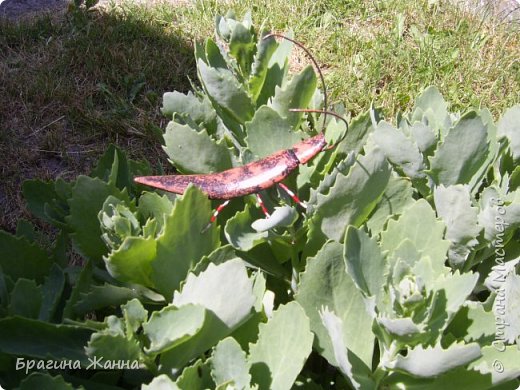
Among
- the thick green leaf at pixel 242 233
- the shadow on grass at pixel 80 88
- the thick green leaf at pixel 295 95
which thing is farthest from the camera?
the shadow on grass at pixel 80 88

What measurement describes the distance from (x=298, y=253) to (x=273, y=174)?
0.16 m

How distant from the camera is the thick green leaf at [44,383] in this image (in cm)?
90

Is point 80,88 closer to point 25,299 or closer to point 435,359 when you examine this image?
point 25,299

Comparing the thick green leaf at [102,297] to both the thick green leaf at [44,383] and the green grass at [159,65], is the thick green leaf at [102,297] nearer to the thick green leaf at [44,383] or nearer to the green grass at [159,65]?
the thick green leaf at [44,383]

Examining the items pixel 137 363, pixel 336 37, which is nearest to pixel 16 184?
pixel 336 37

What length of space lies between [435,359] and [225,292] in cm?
29

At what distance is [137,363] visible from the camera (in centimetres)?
97

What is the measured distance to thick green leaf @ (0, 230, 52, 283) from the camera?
1143 mm

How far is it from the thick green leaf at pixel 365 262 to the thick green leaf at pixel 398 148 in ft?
0.80

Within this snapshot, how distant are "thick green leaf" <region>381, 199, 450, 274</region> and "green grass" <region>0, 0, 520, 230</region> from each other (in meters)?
1.52

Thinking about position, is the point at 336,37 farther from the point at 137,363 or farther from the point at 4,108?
the point at 137,363

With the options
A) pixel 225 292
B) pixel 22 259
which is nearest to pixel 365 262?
pixel 225 292

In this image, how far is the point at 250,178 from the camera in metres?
1.13

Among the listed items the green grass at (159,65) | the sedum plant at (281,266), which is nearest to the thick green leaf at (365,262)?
the sedum plant at (281,266)
